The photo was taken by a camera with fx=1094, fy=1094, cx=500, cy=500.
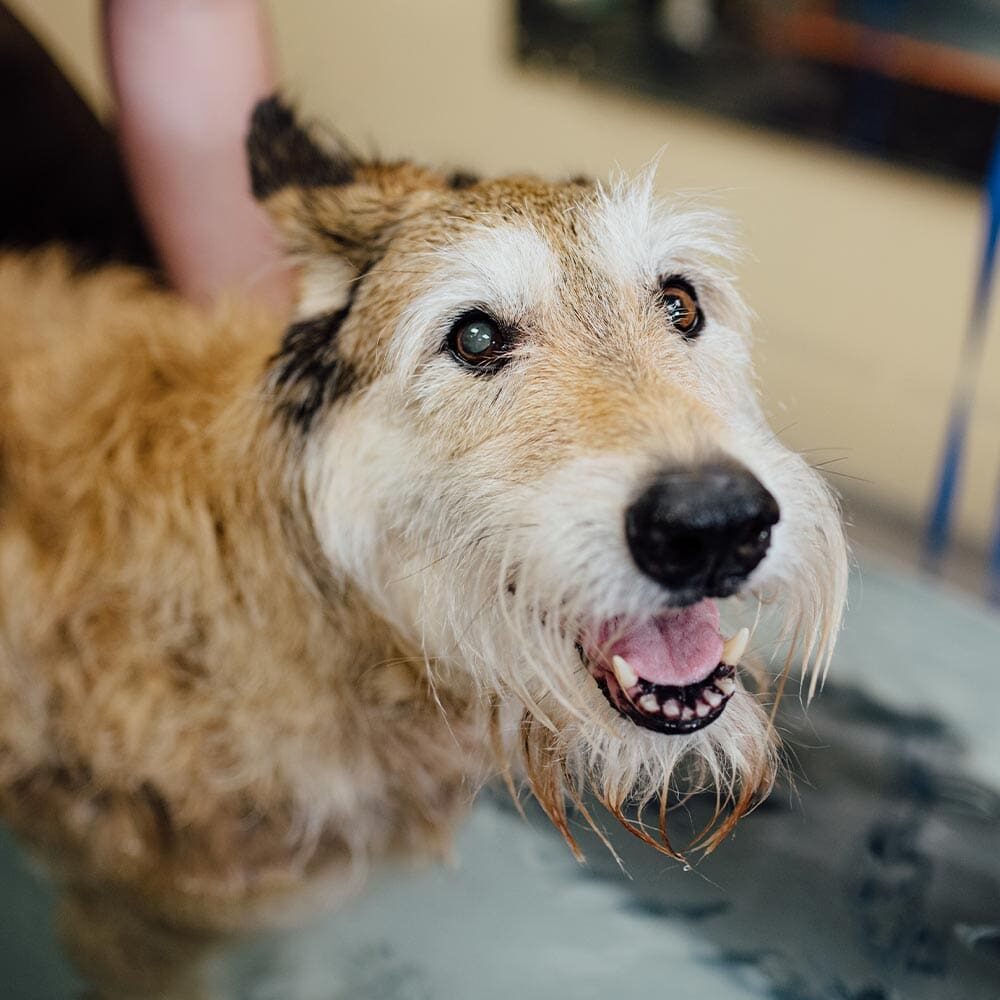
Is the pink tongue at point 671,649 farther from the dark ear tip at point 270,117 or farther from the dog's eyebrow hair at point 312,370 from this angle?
the dark ear tip at point 270,117

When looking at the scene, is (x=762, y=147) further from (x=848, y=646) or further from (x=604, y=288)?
(x=604, y=288)

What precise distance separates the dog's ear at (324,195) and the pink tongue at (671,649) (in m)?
0.54

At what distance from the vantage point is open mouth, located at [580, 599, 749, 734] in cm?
104

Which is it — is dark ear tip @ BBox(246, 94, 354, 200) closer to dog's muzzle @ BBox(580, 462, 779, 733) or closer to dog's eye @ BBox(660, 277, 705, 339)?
dog's eye @ BBox(660, 277, 705, 339)

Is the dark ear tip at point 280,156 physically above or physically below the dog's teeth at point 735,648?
above

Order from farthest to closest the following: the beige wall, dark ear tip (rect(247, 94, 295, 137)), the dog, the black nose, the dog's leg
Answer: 1. the beige wall
2. the dog's leg
3. dark ear tip (rect(247, 94, 295, 137))
4. the dog
5. the black nose

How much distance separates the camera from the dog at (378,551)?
105 cm

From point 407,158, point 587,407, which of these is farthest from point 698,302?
point 407,158

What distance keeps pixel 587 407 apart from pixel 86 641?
76cm

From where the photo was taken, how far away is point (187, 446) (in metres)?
1.38

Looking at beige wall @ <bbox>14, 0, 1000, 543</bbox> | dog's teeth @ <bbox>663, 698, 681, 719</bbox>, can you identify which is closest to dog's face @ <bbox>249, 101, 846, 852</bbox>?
dog's teeth @ <bbox>663, 698, 681, 719</bbox>

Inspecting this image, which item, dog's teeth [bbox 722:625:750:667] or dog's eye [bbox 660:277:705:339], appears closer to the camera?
dog's teeth [bbox 722:625:750:667]

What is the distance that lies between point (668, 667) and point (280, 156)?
0.84 meters

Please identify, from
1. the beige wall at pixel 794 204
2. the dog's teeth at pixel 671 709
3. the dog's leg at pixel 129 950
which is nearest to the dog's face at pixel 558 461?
the dog's teeth at pixel 671 709
